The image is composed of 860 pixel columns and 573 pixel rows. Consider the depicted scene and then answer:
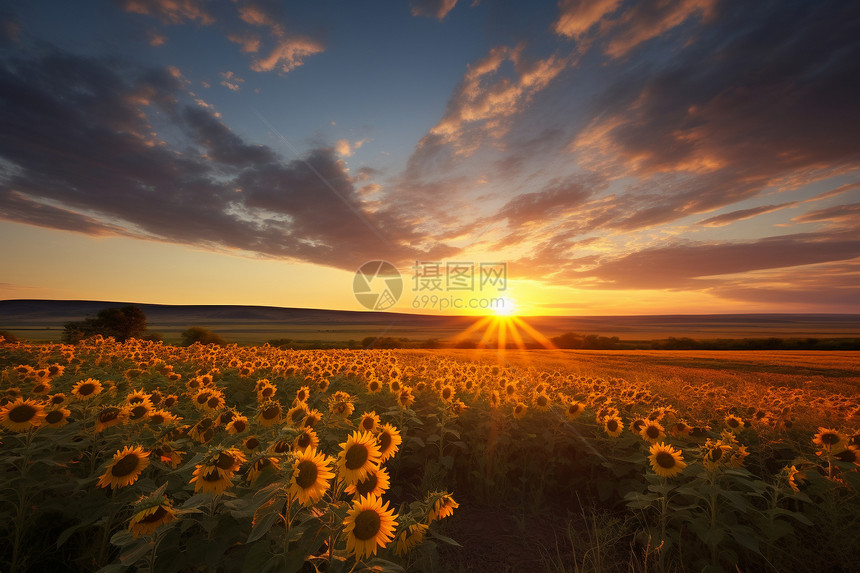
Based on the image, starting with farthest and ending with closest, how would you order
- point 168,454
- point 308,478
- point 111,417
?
point 111,417 → point 168,454 → point 308,478

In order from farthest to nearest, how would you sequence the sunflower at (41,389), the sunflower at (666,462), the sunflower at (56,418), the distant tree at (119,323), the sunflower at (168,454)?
1. the distant tree at (119,323)
2. the sunflower at (41,389)
3. the sunflower at (666,462)
4. the sunflower at (56,418)
5. the sunflower at (168,454)

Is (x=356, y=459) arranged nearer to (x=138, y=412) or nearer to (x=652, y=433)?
(x=138, y=412)

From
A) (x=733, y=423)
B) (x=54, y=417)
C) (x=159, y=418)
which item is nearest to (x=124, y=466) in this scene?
(x=159, y=418)

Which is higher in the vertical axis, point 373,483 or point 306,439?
Result: point 306,439

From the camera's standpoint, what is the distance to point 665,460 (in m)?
5.25

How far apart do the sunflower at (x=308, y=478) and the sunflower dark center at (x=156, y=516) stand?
101 centimetres

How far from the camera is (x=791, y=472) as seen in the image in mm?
4734

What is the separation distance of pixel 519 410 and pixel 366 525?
6005mm

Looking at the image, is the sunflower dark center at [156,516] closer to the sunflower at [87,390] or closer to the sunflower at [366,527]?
the sunflower at [366,527]

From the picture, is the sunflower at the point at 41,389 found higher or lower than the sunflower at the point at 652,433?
higher

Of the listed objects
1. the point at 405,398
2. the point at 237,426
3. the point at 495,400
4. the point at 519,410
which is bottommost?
the point at 519,410

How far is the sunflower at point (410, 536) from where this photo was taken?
313cm

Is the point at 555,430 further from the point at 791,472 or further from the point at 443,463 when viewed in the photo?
the point at 791,472

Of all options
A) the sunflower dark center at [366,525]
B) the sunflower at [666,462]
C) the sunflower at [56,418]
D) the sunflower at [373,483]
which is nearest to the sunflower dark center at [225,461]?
the sunflower at [373,483]
